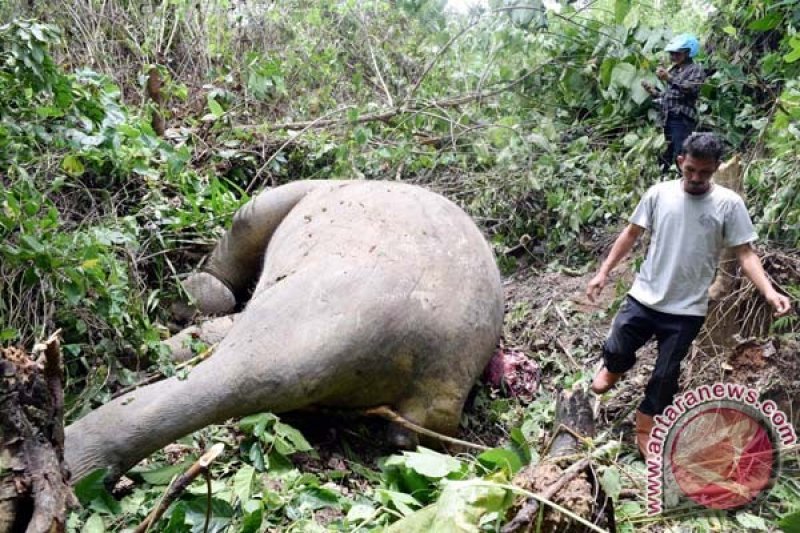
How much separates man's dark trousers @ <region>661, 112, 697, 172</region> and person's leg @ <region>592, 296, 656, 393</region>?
2.41 metres

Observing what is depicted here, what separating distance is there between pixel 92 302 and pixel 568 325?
8.33 feet

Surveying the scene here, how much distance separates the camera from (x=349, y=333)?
317 cm

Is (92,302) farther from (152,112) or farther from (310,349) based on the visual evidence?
(152,112)

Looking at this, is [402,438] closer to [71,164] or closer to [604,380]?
[604,380]

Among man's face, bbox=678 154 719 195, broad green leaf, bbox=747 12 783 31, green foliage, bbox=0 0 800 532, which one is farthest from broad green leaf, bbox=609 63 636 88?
man's face, bbox=678 154 719 195

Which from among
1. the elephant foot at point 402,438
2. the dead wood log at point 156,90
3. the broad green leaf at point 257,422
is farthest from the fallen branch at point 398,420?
the dead wood log at point 156,90

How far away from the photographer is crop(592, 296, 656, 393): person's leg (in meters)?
3.37

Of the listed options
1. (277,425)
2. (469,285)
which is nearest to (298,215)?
(469,285)

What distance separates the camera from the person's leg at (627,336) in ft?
11.1

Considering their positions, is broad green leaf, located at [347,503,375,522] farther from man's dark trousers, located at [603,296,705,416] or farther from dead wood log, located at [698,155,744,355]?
dead wood log, located at [698,155,744,355]

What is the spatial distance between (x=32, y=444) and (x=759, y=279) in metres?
2.59

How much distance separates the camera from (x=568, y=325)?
455cm

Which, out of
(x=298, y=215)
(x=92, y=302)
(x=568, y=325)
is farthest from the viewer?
(x=568, y=325)

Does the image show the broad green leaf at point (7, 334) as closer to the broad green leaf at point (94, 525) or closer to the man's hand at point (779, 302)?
the broad green leaf at point (94, 525)
